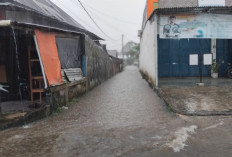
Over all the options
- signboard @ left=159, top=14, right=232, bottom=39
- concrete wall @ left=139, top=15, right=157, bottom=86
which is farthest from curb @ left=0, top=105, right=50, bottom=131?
signboard @ left=159, top=14, right=232, bottom=39

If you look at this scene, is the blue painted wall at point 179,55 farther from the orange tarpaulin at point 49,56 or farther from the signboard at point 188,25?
the orange tarpaulin at point 49,56

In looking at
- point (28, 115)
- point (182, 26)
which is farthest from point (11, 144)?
point (182, 26)

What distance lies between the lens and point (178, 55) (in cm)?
1456

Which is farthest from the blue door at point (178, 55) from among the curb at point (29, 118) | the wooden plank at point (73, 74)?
the curb at point (29, 118)

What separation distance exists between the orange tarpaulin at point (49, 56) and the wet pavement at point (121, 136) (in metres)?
1.25

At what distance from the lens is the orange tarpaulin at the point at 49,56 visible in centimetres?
665

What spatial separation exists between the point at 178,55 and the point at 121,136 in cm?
1097

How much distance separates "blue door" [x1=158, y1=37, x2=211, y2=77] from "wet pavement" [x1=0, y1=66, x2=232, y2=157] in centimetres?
811

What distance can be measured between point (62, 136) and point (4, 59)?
493cm

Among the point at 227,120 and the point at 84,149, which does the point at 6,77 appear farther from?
the point at 227,120

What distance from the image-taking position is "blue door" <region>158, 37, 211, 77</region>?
14.4 metres

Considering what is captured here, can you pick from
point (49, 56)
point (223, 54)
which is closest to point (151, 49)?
point (223, 54)

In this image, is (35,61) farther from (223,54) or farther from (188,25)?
(223,54)

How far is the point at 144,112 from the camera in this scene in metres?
6.85
